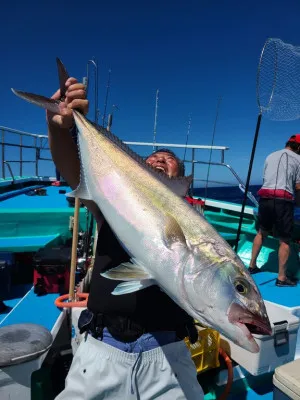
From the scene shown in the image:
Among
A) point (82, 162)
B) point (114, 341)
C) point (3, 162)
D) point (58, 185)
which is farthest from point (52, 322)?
point (58, 185)

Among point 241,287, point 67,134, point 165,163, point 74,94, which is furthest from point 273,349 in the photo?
point 74,94

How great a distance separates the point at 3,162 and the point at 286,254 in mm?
8098

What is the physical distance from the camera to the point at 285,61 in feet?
12.9

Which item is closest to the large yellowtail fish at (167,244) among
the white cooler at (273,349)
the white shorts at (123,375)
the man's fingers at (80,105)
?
the man's fingers at (80,105)

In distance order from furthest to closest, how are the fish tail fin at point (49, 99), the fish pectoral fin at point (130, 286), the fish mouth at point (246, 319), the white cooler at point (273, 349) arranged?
1. the white cooler at point (273, 349)
2. the fish tail fin at point (49, 99)
3. the fish pectoral fin at point (130, 286)
4. the fish mouth at point (246, 319)

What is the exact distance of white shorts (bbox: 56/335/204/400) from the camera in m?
1.81

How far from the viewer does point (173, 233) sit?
146 centimetres

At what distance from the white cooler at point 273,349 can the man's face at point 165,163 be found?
182cm

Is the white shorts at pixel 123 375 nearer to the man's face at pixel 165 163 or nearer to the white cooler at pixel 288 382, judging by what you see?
the white cooler at pixel 288 382

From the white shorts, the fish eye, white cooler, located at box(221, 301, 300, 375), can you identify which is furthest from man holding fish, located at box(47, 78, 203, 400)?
white cooler, located at box(221, 301, 300, 375)

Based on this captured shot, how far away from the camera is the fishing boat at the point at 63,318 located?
97.2 inches

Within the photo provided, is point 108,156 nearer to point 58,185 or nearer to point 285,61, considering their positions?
point 285,61

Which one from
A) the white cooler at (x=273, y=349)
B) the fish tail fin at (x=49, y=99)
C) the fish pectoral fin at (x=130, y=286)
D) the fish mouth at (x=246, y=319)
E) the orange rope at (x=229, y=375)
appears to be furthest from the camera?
the white cooler at (x=273, y=349)

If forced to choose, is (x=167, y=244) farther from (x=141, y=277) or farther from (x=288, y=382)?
(x=288, y=382)
